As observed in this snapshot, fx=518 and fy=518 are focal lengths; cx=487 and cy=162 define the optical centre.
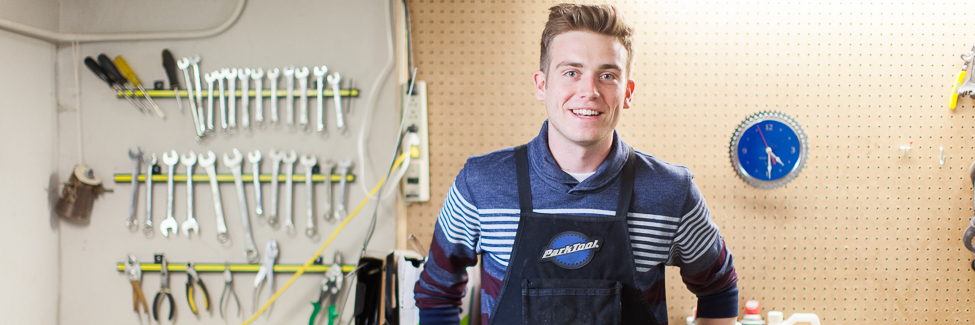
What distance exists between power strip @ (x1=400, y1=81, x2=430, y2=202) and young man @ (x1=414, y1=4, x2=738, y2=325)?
2.26 feet

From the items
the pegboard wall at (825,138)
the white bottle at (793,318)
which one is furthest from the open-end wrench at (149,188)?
the white bottle at (793,318)

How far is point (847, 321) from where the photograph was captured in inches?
67.1

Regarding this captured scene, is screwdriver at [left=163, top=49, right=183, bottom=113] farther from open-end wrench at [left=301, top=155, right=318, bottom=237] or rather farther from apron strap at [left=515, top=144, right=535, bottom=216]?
apron strap at [left=515, top=144, right=535, bottom=216]

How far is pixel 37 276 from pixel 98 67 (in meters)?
0.77

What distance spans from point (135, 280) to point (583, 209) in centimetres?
174

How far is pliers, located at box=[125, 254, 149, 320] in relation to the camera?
73.3 inches

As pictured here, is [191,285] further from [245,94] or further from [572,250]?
[572,250]

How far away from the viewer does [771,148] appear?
→ 5.41 feet

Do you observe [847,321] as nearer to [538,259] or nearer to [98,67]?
[538,259]

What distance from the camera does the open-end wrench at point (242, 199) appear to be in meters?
1.83

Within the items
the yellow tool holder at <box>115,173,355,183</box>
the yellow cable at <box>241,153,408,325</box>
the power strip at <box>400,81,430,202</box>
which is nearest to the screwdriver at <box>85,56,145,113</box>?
the yellow tool holder at <box>115,173,355,183</box>

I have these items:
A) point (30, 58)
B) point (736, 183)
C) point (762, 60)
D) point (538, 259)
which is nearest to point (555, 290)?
point (538, 259)

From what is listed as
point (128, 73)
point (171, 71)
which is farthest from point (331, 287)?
point (128, 73)

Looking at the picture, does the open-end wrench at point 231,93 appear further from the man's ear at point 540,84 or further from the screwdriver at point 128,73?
the man's ear at point 540,84
